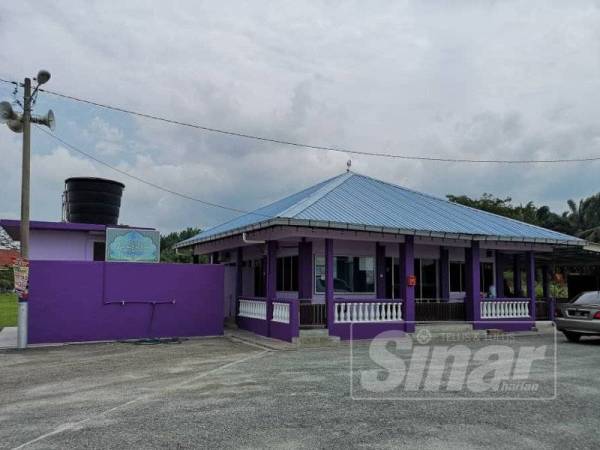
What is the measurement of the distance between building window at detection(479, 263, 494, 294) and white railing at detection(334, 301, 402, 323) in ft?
20.7

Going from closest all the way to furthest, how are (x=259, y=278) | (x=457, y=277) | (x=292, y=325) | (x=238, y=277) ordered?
(x=292, y=325) → (x=238, y=277) → (x=259, y=278) → (x=457, y=277)

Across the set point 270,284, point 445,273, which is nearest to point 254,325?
point 270,284

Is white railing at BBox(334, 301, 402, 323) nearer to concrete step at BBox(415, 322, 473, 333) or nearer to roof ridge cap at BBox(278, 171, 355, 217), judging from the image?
concrete step at BBox(415, 322, 473, 333)

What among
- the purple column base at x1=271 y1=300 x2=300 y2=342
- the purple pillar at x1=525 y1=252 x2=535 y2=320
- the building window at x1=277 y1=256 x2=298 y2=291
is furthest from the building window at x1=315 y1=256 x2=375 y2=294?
the purple pillar at x1=525 y1=252 x2=535 y2=320

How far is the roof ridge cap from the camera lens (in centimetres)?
1412

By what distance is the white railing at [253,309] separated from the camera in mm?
15855

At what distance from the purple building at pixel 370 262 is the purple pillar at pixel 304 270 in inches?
1.2

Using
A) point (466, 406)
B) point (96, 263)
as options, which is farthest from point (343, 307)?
point (466, 406)

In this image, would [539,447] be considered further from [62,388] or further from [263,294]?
[263,294]

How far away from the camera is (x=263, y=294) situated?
18750 mm

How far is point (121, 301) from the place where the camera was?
49.3ft

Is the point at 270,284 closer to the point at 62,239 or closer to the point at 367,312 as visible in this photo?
the point at 367,312

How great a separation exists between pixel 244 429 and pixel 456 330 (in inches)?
454

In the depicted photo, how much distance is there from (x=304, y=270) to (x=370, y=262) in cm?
239
